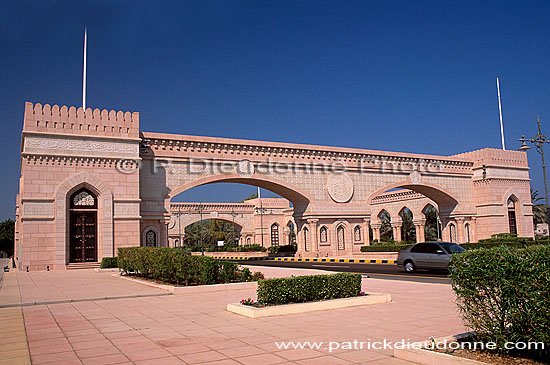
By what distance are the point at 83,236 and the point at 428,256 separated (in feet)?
54.1

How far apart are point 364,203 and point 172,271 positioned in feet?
70.0

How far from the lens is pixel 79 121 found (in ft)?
75.6

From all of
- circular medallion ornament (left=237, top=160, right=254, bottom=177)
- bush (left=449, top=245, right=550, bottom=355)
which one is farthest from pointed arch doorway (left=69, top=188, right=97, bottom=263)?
bush (left=449, top=245, right=550, bottom=355)

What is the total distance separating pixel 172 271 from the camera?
1350cm

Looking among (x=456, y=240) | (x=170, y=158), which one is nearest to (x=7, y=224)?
(x=170, y=158)

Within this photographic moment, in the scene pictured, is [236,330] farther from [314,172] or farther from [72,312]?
[314,172]

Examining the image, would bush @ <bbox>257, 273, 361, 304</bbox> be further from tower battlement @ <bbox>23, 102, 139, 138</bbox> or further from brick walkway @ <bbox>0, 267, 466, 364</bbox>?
tower battlement @ <bbox>23, 102, 139, 138</bbox>

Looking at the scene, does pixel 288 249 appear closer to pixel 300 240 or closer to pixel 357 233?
pixel 300 240

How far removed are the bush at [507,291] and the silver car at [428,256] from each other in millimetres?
12733

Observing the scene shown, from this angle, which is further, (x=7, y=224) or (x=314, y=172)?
(x=7, y=224)

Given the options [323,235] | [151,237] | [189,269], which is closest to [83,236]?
[151,237]

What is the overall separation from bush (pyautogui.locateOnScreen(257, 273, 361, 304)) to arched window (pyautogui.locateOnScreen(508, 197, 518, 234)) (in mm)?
31151

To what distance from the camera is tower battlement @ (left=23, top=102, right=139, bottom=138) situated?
22.0 metres

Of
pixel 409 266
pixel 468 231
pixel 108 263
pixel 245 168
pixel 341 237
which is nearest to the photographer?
pixel 409 266
